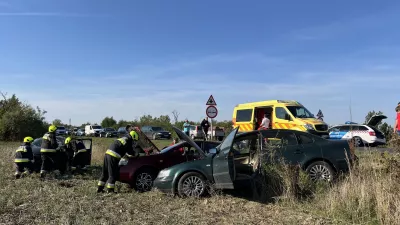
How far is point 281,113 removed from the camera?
17.4 m

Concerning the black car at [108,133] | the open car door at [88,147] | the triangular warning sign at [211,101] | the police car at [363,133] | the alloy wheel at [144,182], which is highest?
the triangular warning sign at [211,101]

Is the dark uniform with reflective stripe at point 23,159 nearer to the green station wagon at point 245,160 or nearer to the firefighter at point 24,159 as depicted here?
the firefighter at point 24,159

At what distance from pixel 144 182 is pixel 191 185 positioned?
167 centimetres

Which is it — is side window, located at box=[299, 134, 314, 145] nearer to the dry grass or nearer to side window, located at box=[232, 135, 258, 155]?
side window, located at box=[232, 135, 258, 155]

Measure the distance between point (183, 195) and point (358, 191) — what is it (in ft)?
11.0

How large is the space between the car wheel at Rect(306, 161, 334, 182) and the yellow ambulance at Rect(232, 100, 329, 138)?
793 centimetres

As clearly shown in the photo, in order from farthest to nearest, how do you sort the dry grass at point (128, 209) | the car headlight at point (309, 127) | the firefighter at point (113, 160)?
the car headlight at point (309, 127), the firefighter at point (113, 160), the dry grass at point (128, 209)

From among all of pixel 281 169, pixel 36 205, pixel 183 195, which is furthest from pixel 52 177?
pixel 281 169

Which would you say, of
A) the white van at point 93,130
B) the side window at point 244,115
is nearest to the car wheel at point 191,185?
the side window at point 244,115

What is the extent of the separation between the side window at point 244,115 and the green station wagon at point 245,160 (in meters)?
10.1

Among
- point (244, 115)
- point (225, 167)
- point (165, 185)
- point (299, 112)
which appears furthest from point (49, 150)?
point (299, 112)

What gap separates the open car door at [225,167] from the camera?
23.2ft

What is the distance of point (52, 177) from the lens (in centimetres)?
1070

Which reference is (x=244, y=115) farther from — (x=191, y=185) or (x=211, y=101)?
(x=191, y=185)
